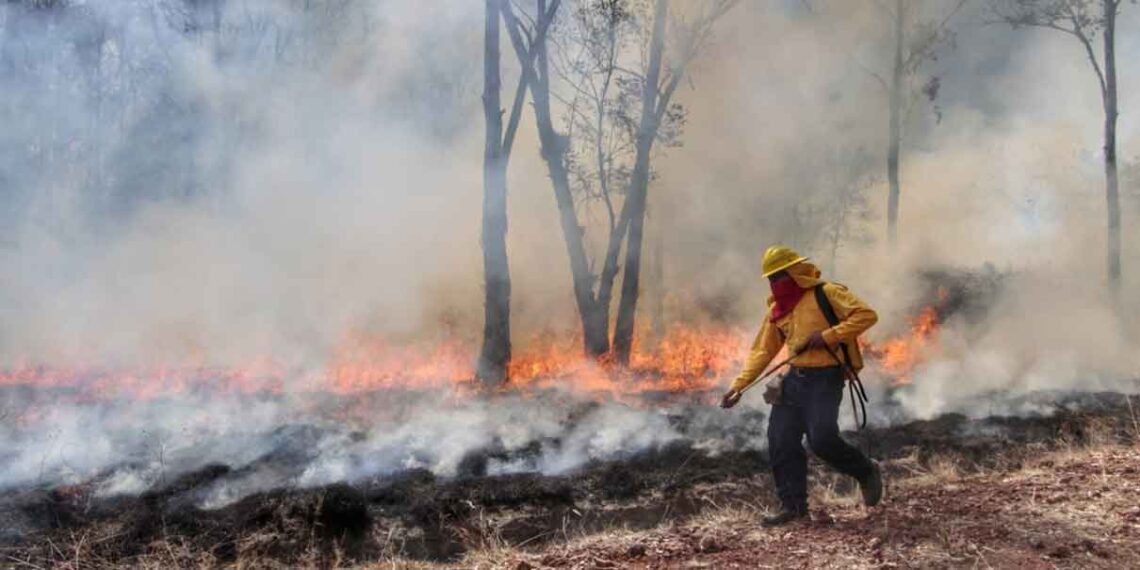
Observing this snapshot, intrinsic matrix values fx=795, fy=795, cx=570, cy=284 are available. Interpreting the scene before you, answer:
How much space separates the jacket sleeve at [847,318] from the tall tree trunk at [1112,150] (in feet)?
44.5

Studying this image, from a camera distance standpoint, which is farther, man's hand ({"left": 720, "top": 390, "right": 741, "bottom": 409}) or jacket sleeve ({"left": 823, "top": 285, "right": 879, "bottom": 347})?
man's hand ({"left": 720, "top": 390, "right": 741, "bottom": 409})

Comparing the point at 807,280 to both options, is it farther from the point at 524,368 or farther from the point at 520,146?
the point at 520,146

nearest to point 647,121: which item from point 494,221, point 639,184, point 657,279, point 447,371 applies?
point 639,184

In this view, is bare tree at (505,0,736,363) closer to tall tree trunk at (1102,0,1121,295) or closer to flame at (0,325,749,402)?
flame at (0,325,749,402)

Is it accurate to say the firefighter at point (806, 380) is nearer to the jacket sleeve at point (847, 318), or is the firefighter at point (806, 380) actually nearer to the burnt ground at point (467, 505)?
the jacket sleeve at point (847, 318)

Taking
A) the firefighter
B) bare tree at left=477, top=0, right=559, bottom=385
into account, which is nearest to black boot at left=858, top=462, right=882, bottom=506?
the firefighter

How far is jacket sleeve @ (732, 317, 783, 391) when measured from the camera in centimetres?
498

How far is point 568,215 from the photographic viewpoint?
12.7 m

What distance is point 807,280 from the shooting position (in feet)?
15.6

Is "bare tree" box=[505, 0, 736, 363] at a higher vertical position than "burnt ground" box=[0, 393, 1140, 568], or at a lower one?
higher

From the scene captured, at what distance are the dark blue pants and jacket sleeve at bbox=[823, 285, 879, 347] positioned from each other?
0.90 feet

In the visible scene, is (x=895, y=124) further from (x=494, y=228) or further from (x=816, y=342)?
(x=816, y=342)

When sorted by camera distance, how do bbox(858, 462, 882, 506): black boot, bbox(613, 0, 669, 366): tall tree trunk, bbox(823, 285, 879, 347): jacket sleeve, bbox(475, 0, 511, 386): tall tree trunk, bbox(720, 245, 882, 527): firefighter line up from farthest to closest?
bbox(613, 0, 669, 366): tall tree trunk → bbox(475, 0, 511, 386): tall tree trunk → bbox(858, 462, 882, 506): black boot → bbox(720, 245, 882, 527): firefighter → bbox(823, 285, 879, 347): jacket sleeve

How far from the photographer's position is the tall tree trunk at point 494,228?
1152 centimetres
